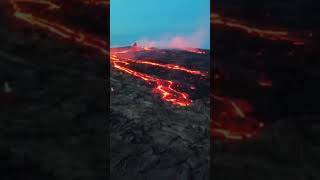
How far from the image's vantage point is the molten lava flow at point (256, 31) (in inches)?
112

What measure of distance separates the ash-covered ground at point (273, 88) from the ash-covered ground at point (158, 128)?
5.75 ft

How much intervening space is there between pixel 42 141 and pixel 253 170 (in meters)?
1.53

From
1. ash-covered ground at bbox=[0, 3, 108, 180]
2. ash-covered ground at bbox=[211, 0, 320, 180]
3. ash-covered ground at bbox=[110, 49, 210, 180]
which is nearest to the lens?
ash-covered ground at bbox=[211, 0, 320, 180]

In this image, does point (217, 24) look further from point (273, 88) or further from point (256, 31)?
point (273, 88)

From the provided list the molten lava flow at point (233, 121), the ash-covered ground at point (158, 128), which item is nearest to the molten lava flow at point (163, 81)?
the ash-covered ground at point (158, 128)

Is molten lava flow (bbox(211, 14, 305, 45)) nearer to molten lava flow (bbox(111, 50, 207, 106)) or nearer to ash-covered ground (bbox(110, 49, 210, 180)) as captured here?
ash-covered ground (bbox(110, 49, 210, 180))

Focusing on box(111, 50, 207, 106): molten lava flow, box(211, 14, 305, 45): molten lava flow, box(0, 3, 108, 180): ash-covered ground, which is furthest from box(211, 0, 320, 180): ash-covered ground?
box(111, 50, 207, 106): molten lava flow

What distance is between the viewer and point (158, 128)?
17.2 feet

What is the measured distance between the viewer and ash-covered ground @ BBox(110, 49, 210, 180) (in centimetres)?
468

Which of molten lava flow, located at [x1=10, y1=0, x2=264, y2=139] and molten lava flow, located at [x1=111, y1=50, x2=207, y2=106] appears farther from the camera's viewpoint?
molten lava flow, located at [x1=111, y1=50, x2=207, y2=106]

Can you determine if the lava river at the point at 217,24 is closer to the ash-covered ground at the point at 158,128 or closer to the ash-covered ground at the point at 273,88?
the ash-covered ground at the point at 273,88

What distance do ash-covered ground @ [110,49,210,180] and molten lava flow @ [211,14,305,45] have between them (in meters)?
2.17

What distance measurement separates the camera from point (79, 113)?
9.76 feet

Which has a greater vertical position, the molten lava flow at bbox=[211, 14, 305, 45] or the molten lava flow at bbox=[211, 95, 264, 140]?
the molten lava flow at bbox=[211, 14, 305, 45]
